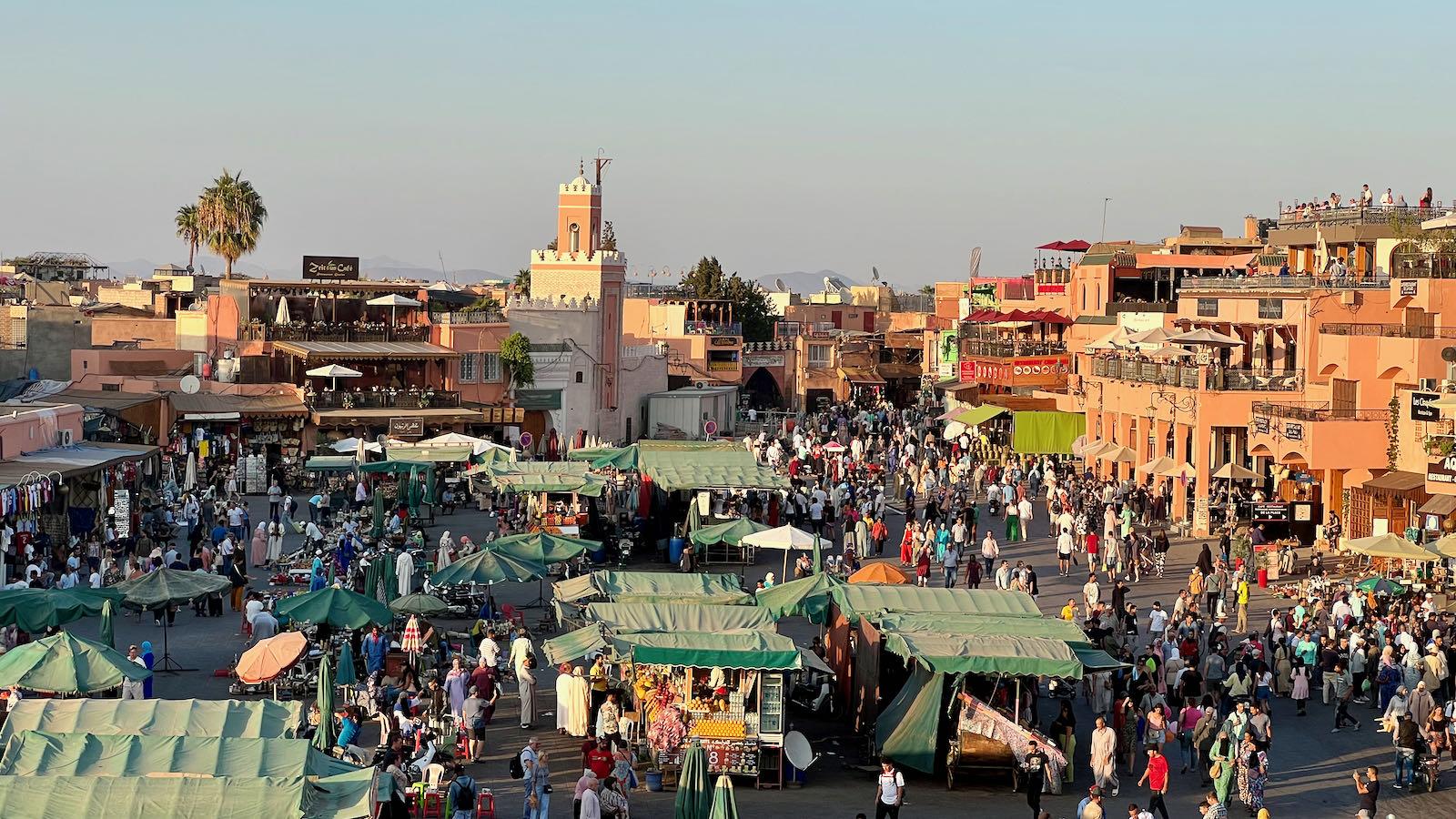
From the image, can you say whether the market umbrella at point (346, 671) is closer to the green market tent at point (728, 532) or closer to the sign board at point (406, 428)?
the green market tent at point (728, 532)

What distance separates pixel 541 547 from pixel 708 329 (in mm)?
52809

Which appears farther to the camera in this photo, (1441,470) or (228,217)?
(228,217)

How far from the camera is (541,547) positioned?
29922 mm

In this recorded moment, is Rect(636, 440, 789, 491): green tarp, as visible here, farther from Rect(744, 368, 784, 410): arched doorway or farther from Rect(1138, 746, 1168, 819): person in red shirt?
Rect(744, 368, 784, 410): arched doorway

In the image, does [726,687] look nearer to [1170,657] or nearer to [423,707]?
[423,707]

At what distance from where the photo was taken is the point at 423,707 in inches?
858

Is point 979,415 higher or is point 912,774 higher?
point 979,415

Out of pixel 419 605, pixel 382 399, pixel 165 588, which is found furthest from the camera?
pixel 382 399

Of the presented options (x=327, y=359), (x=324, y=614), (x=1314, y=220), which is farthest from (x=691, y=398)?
(x=324, y=614)

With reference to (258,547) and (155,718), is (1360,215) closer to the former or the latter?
(258,547)

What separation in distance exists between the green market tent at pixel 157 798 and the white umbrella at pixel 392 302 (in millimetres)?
41725

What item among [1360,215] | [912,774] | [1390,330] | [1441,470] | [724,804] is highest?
[1360,215]

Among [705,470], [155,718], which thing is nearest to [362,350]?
[705,470]

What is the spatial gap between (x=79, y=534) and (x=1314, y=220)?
3223 cm
